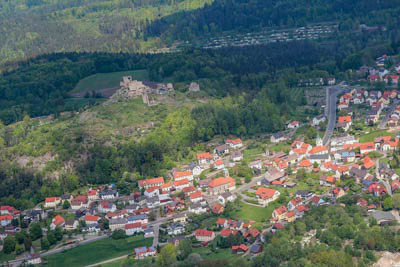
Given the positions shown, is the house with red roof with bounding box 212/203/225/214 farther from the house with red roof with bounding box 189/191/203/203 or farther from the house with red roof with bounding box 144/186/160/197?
the house with red roof with bounding box 144/186/160/197

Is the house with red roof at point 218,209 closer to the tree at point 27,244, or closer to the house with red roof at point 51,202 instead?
the tree at point 27,244

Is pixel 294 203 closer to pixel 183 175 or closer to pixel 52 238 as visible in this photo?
pixel 183 175

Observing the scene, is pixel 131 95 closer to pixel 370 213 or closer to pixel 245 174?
pixel 245 174

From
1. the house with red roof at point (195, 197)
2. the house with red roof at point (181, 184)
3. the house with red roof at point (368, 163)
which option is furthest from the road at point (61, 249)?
the house with red roof at point (368, 163)

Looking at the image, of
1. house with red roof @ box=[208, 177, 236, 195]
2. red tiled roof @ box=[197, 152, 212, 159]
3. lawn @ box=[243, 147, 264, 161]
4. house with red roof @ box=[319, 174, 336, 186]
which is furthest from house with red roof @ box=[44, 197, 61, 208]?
house with red roof @ box=[319, 174, 336, 186]

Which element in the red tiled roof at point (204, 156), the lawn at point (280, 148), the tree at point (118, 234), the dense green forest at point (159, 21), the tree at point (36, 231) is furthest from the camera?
the dense green forest at point (159, 21)

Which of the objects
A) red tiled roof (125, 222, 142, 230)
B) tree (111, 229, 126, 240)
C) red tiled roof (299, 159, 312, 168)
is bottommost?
tree (111, 229, 126, 240)

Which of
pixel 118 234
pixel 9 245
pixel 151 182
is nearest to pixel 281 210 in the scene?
pixel 118 234
